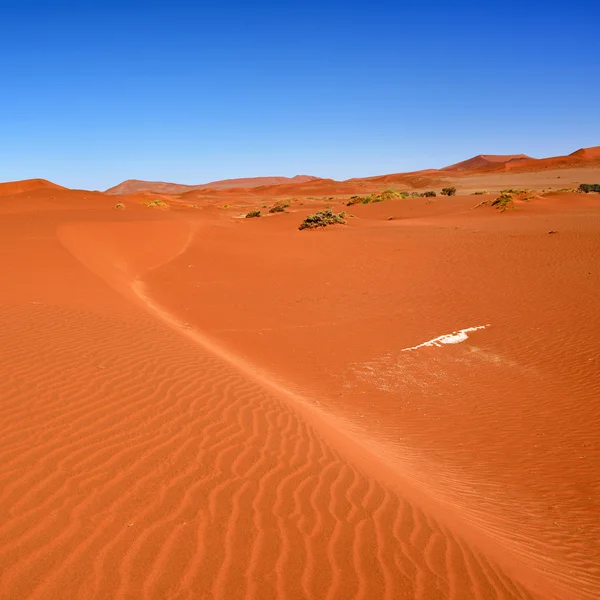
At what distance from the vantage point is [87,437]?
15.7ft

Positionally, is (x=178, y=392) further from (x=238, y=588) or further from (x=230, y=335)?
(x=230, y=335)

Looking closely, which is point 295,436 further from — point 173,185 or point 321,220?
point 173,185

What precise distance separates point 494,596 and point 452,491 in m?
2.33

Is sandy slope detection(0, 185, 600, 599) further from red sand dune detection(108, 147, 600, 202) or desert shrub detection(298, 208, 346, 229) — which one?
red sand dune detection(108, 147, 600, 202)

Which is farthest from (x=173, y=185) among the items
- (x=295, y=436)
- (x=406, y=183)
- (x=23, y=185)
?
(x=295, y=436)

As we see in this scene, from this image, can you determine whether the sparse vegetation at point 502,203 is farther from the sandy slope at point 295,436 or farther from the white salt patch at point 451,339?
the white salt patch at point 451,339

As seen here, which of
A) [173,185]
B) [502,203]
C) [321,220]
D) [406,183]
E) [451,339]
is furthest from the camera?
[173,185]

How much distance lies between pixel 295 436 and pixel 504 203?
2960 cm

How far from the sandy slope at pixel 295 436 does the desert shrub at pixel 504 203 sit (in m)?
15.6

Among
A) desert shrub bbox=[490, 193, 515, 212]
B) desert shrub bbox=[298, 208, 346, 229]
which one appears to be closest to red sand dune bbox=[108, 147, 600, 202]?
desert shrub bbox=[490, 193, 515, 212]

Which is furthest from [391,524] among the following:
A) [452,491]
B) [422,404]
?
[422,404]

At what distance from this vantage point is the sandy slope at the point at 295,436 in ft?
11.0

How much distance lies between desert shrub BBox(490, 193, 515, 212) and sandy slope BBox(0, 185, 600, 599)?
15629 mm

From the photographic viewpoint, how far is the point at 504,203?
31312mm
